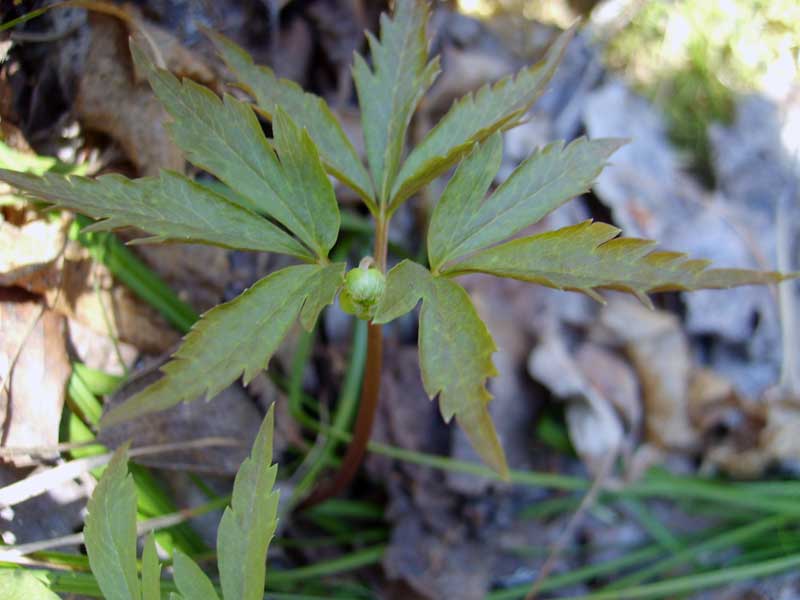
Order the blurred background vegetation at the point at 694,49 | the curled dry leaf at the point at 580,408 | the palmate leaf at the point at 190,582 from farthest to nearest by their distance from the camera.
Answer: the blurred background vegetation at the point at 694,49 < the curled dry leaf at the point at 580,408 < the palmate leaf at the point at 190,582

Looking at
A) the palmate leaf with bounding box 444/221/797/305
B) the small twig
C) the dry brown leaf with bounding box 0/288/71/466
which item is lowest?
the small twig

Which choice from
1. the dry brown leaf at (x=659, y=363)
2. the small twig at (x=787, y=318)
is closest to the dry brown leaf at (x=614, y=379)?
the dry brown leaf at (x=659, y=363)

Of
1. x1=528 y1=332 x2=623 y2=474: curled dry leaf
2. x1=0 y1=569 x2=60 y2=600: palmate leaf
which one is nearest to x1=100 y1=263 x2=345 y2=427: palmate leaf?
x1=0 y1=569 x2=60 y2=600: palmate leaf

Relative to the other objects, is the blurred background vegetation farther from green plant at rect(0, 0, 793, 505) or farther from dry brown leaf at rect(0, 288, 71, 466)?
dry brown leaf at rect(0, 288, 71, 466)

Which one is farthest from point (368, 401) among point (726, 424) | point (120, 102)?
point (726, 424)

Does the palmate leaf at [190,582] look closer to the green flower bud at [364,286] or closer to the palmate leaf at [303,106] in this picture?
the green flower bud at [364,286]

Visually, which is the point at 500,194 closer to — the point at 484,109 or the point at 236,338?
the point at 484,109

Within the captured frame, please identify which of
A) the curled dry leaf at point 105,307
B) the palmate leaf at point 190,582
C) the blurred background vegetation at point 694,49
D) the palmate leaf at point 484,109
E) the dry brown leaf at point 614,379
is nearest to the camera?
the palmate leaf at point 190,582
